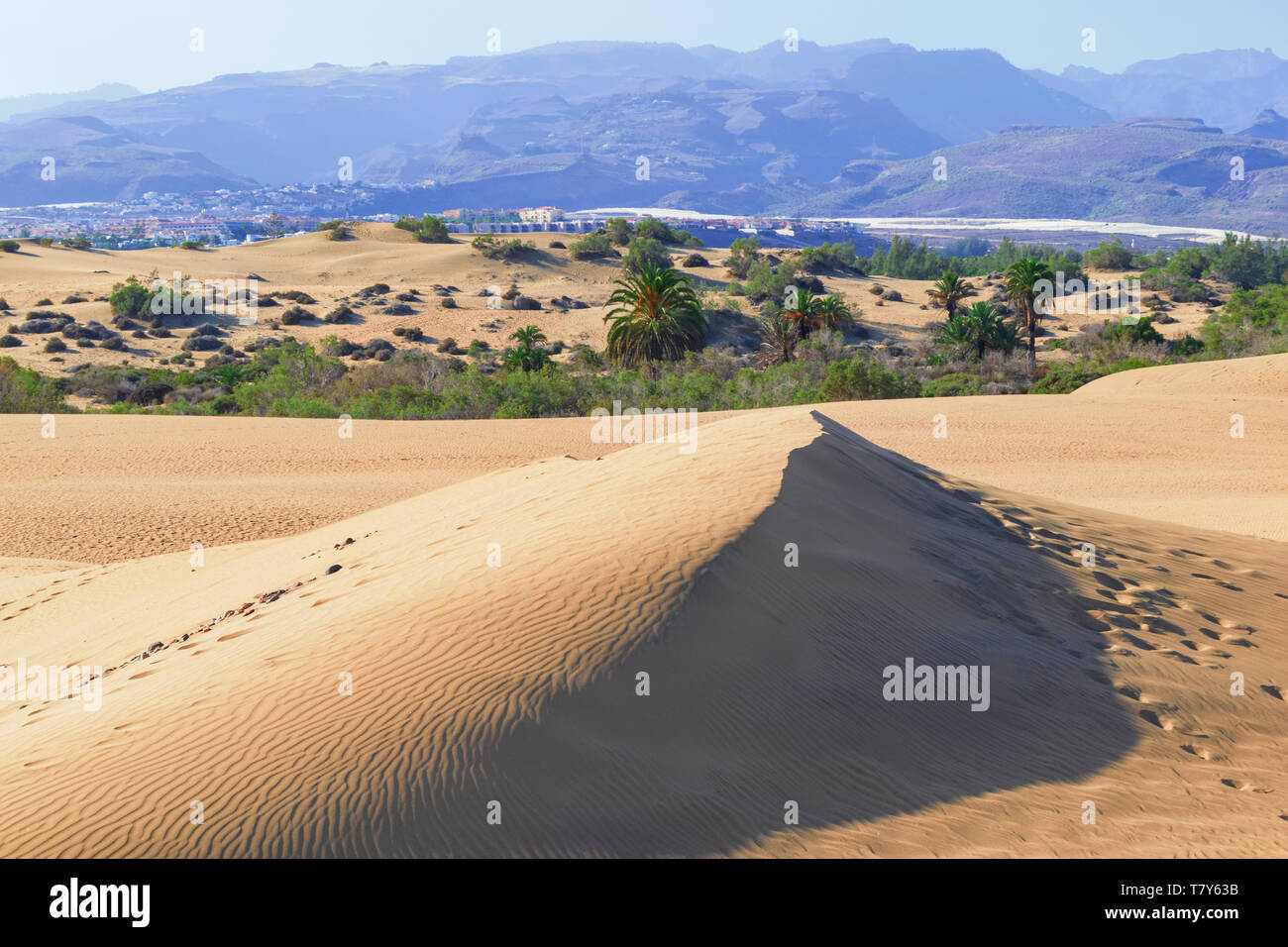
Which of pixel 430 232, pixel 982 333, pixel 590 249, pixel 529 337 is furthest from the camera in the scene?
pixel 430 232

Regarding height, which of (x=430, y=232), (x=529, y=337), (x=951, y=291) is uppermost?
(x=430, y=232)

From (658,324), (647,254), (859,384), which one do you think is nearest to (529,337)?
(658,324)

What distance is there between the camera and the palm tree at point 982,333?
119 ft

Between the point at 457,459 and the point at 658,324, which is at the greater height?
the point at 658,324

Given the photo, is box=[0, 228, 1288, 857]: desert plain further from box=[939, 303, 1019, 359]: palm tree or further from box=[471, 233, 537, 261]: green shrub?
box=[471, 233, 537, 261]: green shrub

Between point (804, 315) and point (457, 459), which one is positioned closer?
point (457, 459)

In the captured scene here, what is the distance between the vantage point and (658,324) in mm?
33625

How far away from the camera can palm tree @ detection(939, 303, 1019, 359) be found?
36.3 m

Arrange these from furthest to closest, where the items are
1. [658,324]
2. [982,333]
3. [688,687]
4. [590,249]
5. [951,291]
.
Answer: [590,249]
[951,291]
[982,333]
[658,324]
[688,687]

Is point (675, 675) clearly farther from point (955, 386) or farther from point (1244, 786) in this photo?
point (955, 386)

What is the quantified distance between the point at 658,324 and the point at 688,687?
28.1 metres

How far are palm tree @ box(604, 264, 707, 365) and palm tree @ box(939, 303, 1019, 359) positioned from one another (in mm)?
9537

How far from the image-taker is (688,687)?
612 cm

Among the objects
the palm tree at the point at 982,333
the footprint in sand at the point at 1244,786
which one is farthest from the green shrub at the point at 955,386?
the footprint in sand at the point at 1244,786
